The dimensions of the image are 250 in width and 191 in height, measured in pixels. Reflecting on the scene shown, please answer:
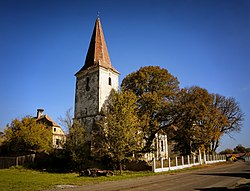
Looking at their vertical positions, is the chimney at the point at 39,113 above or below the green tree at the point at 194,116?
above

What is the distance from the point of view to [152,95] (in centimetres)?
2859

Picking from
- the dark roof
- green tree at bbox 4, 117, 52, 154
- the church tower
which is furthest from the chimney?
the church tower

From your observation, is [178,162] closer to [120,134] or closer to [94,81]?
[120,134]

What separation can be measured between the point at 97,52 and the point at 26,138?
652 inches

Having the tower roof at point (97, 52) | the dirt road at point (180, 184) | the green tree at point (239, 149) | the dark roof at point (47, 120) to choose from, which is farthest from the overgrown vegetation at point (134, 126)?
the green tree at point (239, 149)

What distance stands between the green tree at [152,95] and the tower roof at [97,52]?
182 inches

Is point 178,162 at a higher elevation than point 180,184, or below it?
below

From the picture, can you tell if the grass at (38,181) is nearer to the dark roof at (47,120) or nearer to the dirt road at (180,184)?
the dirt road at (180,184)

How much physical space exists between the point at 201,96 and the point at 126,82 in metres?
10.8

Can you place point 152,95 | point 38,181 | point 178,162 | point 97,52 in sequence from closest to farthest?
point 38,181 → point 178,162 → point 152,95 → point 97,52

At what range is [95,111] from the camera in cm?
3103

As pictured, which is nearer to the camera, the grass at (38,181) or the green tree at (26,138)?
the grass at (38,181)

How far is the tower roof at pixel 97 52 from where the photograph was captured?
34.5m

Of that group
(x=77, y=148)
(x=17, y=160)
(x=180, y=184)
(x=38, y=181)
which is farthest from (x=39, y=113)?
(x=180, y=184)
